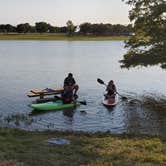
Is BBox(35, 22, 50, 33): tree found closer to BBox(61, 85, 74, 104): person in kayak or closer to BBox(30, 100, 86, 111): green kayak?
BBox(61, 85, 74, 104): person in kayak

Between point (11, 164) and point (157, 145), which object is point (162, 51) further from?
point (11, 164)

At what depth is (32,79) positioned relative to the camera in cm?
3984

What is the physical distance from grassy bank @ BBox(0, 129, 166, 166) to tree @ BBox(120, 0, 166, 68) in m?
16.9

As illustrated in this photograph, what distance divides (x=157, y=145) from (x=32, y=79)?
29.0m

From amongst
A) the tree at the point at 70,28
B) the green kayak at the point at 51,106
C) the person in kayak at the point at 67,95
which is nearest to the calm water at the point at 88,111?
the green kayak at the point at 51,106

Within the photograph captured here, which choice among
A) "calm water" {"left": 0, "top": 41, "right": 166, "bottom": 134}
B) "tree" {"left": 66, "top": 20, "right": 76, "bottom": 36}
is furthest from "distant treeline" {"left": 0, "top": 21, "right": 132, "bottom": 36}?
"calm water" {"left": 0, "top": 41, "right": 166, "bottom": 134}

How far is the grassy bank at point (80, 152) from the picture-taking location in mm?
9336

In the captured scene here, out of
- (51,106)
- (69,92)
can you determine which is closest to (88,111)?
(51,106)

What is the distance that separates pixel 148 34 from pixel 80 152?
67.5 ft

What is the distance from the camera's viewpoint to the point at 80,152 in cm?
1034

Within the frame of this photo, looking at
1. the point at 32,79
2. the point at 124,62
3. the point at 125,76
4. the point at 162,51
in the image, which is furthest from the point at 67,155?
the point at 125,76

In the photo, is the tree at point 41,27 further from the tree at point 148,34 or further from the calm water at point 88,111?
the tree at point 148,34

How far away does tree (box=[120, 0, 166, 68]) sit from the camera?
28578 mm

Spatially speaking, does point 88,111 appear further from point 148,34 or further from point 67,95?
point 148,34
